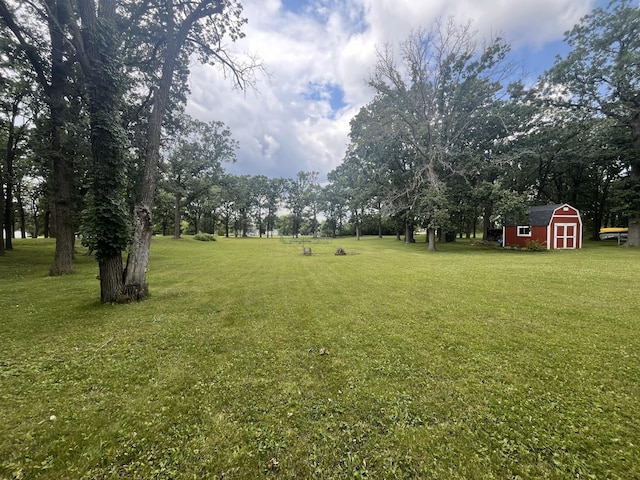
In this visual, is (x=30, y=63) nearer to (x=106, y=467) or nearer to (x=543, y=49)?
(x=106, y=467)

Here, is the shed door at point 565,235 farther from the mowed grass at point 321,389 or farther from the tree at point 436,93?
the mowed grass at point 321,389

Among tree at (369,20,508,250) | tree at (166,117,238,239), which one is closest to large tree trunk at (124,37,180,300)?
tree at (369,20,508,250)

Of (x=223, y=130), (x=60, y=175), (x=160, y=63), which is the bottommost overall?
(x=60, y=175)

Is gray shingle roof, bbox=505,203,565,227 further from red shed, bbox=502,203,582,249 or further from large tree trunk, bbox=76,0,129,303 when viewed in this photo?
large tree trunk, bbox=76,0,129,303

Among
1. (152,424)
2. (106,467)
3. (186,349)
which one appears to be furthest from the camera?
(186,349)

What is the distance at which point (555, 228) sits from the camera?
20156 millimetres

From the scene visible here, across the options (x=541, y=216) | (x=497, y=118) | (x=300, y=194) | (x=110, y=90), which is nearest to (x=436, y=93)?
(x=497, y=118)

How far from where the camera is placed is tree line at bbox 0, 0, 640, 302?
585cm

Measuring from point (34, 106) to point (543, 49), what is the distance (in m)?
25.9

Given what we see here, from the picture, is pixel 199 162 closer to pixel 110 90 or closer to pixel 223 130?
pixel 223 130

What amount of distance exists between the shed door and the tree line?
348 centimetres

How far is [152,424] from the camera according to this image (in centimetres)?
238

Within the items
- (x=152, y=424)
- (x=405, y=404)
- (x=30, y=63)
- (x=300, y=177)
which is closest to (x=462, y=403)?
(x=405, y=404)

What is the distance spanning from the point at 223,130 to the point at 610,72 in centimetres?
3570
